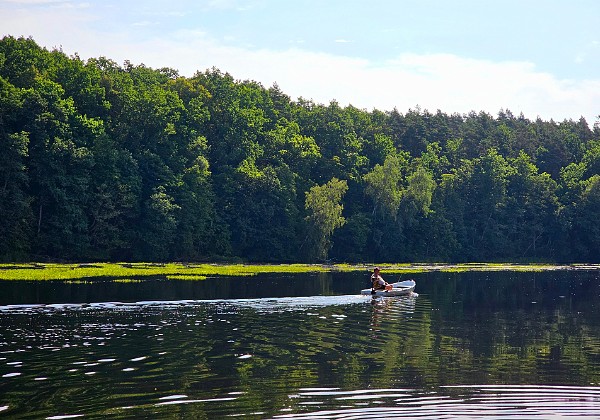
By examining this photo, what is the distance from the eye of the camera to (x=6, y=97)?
98.9 metres

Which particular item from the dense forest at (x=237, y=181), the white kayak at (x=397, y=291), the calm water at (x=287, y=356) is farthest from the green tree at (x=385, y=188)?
the calm water at (x=287, y=356)

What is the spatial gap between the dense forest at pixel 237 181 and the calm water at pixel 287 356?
4444 cm

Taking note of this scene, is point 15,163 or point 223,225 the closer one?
point 15,163

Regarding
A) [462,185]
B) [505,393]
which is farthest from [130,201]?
[505,393]

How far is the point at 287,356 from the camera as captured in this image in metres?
33.5

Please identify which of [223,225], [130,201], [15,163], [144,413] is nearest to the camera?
[144,413]

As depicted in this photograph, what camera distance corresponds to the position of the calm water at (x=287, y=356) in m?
24.2

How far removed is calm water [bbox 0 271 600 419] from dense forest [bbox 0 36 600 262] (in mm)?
44445

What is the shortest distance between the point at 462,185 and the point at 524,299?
323 ft

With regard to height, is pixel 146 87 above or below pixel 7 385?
above

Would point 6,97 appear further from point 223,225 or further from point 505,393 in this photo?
point 505,393

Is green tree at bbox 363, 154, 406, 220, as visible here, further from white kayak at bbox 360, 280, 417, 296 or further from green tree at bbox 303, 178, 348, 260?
white kayak at bbox 360, 280, 417, 296

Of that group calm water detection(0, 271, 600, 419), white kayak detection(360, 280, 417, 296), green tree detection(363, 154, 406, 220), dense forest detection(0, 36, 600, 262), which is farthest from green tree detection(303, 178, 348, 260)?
calm water detection(0, 271, 600, 419)

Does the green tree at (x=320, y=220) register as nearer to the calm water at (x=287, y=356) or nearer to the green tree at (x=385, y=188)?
the green tree at (x=385, y=188)
